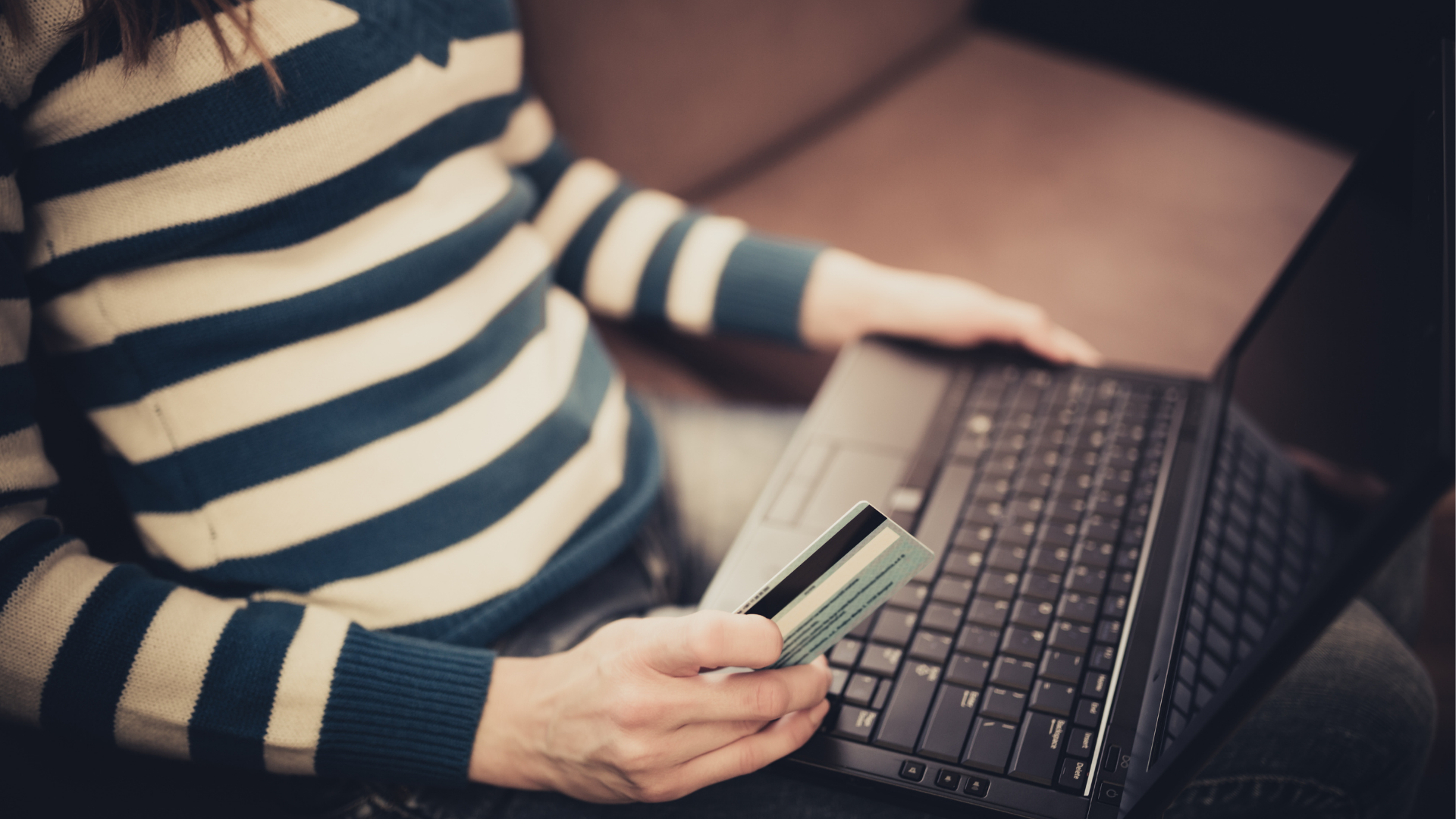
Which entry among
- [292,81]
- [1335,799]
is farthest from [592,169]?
[1335,799]

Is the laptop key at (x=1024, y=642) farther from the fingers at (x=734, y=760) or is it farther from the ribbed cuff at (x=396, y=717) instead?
the ribbed cuff at (x=396, y=717)

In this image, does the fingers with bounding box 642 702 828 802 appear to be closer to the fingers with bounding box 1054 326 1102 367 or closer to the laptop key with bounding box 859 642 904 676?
the laptop key with bounding box 859 642 904 676

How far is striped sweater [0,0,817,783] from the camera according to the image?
0.46 meters

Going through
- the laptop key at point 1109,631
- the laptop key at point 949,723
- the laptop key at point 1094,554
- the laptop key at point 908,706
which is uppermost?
the laptop key at point 1094,554

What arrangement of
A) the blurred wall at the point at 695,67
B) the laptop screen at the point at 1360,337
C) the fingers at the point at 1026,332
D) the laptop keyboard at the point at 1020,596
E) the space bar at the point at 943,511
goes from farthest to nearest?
1. the blurred wall at the point at 695,67
2. the fingers at the point at 1026,332
3. the space bar at the point at 943,511
4. the laptop keyboard at the point at 1020,596
5. the laptop screen at the point at 1360,337

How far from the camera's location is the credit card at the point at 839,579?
1.34 ft

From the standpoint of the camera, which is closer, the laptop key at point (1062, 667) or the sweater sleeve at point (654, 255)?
the laptop key at point (1062, 667)

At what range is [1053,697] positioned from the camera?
0.48 meters

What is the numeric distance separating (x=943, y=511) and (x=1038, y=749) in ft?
0.61

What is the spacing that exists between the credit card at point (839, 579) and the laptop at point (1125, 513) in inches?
0.6

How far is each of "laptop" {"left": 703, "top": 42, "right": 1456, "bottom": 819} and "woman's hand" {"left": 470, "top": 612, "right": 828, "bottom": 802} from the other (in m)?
0.04

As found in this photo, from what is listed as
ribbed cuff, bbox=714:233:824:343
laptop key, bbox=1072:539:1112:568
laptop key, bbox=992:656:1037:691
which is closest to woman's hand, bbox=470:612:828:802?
laptop key, bbox=992:656:1037:691

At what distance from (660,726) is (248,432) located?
301 mm

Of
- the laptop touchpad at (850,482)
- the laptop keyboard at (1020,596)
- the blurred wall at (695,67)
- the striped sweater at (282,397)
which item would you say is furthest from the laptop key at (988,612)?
the blurred wall at (695,67)
